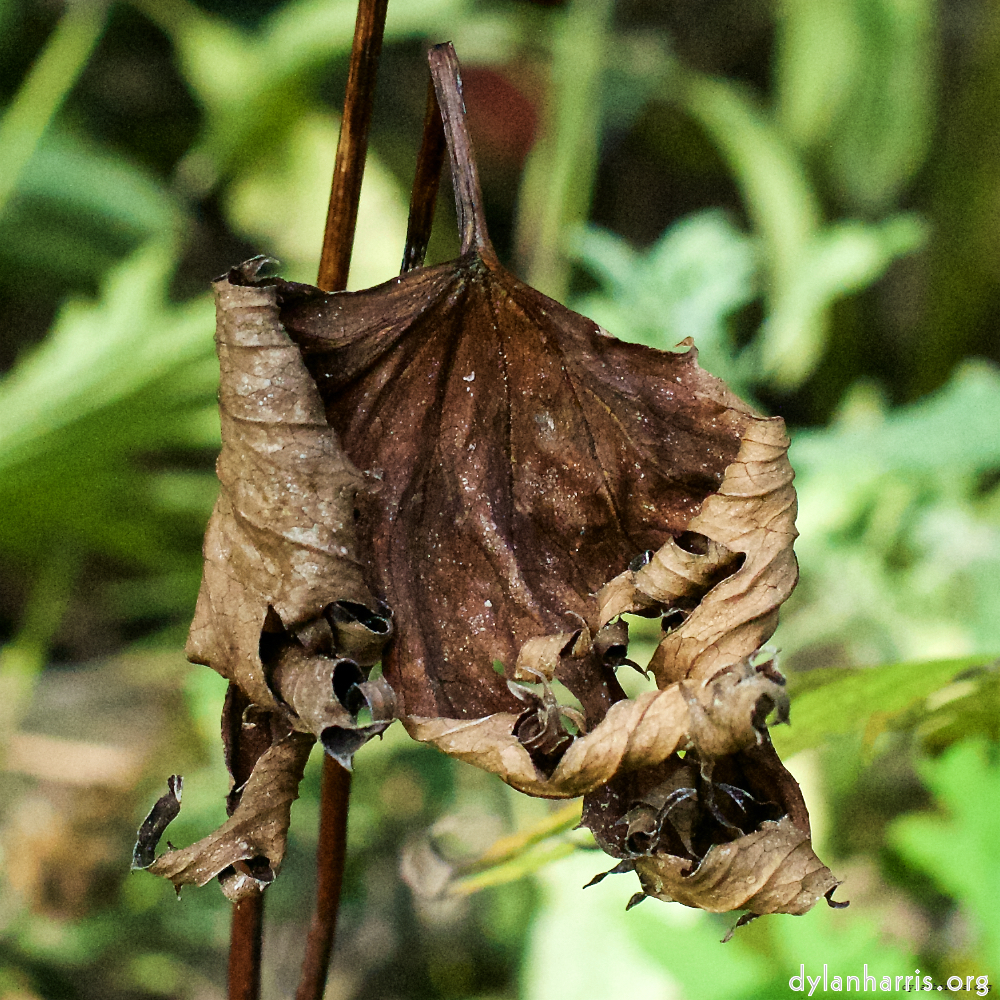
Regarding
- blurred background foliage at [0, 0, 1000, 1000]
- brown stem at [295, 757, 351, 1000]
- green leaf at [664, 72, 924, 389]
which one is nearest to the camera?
brown stem at [295, 757, 351, 1000]

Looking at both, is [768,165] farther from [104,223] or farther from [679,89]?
[104,223]

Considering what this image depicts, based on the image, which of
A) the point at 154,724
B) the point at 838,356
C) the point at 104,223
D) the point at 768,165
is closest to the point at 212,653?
the point at 154,724

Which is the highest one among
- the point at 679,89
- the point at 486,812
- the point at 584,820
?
the point at 679,89

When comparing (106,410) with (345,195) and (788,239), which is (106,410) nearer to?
(345,195)

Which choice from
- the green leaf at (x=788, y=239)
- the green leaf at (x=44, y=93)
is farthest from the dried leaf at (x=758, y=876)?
the green leaf at (x=44, y=93)

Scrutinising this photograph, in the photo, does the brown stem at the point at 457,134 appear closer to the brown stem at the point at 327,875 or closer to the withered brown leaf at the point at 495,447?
the withered brown leaf at the point at 495,447

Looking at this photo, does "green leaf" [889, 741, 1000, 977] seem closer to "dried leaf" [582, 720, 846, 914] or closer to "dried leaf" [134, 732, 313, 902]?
"dried leaf" [582, 720, 846, 914]

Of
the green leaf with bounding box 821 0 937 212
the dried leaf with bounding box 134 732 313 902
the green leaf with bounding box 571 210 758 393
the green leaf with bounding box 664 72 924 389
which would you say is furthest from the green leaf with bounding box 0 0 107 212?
the dried leaf with bounding box 134 732 313 902
